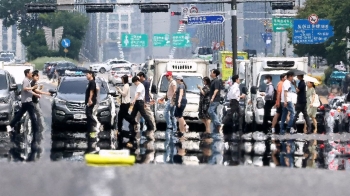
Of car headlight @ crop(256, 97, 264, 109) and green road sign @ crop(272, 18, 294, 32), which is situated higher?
green road sign @ crop(272, 18, 294, 32)

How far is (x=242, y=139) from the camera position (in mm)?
25000

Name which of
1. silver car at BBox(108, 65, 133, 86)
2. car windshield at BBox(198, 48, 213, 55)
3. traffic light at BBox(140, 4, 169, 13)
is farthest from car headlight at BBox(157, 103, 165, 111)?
car windshield at BBox(198, 48, 213, 55)

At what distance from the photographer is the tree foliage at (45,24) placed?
120438 mm

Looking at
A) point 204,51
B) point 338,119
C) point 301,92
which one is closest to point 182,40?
point 204,51

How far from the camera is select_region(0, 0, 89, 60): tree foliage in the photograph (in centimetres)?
12044

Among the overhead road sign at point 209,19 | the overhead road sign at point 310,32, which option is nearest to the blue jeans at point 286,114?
the overhead road sign at point 209,19

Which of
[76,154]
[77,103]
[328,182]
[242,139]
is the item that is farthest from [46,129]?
[328,182]

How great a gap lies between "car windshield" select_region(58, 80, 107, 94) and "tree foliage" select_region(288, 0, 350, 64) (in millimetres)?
33556

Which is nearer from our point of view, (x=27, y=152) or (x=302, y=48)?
(x=27, y=152)

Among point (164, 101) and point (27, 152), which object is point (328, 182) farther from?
point (164, 101)

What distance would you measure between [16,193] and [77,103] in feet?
46.0

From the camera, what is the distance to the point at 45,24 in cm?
13562

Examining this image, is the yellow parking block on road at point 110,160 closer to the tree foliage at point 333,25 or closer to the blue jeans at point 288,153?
the blue jeans at point 288,153

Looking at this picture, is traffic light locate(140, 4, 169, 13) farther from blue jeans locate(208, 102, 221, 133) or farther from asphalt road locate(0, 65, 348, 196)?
asphalt road locate(0, 65, 348, 196)
